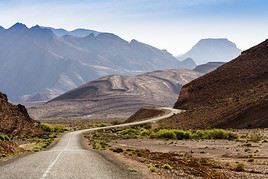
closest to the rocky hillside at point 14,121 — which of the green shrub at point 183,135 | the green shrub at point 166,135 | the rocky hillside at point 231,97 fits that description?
the rocky hillside at point 231,97

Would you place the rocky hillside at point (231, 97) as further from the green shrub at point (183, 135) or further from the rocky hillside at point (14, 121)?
the rocky hillside at point (14, 121)

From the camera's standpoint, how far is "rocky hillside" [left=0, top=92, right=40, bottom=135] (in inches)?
3068

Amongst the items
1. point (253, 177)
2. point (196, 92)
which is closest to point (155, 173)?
point (253, 177)

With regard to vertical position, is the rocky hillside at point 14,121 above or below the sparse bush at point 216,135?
above

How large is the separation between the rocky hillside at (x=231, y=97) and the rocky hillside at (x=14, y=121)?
2675cm

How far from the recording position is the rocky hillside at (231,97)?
70000 mm

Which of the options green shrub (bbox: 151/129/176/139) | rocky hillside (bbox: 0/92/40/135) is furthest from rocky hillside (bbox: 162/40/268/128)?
rocky hillside (bbox: 0/92/40/135)

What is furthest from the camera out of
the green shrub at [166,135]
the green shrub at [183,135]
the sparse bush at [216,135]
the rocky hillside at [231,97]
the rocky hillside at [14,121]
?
the rocky hillside at [14,121]

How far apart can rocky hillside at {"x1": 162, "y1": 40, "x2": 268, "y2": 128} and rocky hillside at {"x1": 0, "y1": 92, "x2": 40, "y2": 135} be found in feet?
87.7

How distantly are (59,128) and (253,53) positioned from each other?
5467cm

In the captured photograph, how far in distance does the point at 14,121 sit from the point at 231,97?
143 feet

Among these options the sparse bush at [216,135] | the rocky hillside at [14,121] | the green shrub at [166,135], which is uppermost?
the rocky hillside at [14,121]

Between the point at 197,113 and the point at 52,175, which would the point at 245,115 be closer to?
the point at 197,113

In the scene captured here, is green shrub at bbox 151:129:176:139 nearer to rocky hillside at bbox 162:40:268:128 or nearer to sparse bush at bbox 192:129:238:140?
sparse bush at bbox 192:129:238:140
